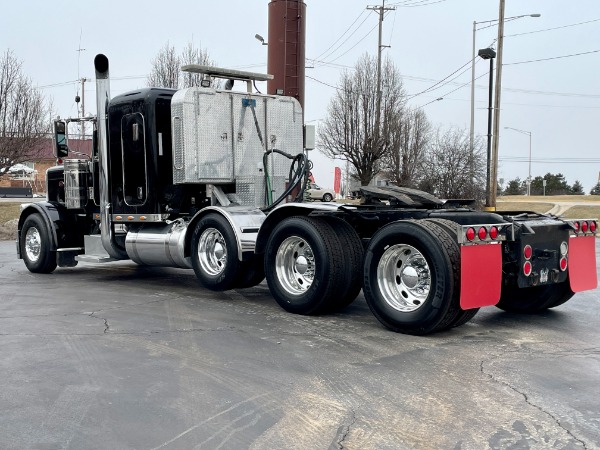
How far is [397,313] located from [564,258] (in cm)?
198

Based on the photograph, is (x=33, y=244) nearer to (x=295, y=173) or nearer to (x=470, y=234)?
(x=295, y=173)

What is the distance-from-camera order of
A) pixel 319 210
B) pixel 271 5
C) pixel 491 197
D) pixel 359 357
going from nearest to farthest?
pixel 359 357 → pixel 319 210 → pixel 271 5 → pixel 491 197

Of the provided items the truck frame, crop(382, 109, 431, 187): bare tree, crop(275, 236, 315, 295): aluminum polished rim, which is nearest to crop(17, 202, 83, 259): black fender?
the truck frame

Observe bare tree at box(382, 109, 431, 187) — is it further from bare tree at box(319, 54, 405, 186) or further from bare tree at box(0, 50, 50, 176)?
bare tree at box(0, 50, 50, 176)

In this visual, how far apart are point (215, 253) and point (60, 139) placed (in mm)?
3731

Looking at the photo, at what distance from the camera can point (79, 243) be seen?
455 inches

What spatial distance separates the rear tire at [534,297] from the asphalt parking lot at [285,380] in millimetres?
141

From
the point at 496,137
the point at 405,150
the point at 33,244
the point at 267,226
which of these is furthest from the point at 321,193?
the point at 267,226

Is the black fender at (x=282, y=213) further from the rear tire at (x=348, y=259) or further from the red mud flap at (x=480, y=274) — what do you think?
the red mud flap at (x=480, y=274)

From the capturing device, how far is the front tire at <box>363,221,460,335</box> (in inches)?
244

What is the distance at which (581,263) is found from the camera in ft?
24.2

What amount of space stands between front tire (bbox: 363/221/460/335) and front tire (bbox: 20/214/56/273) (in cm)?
659

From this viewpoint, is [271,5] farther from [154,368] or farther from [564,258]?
[154,368]

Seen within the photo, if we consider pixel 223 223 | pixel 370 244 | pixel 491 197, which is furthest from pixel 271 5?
pixel 491 197
